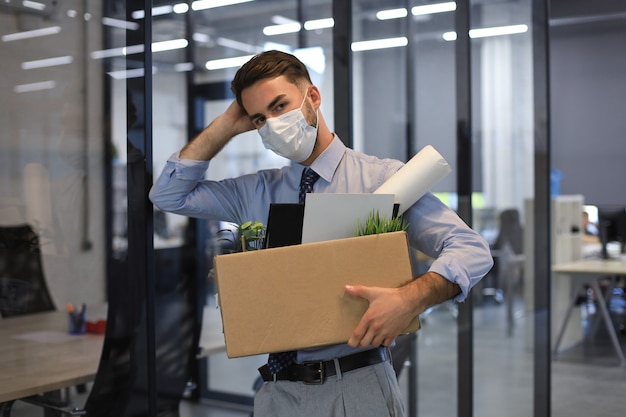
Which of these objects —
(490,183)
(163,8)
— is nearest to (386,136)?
(163,8)

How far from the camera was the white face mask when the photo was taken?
182 cm

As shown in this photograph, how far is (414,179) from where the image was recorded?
67.9 inches

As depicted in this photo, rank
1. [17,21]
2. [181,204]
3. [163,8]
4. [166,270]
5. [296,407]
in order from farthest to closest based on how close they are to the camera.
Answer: [166,270] → [163,8] → [17,21] → [181,204] → [296,407]

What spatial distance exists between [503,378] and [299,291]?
97.0 inches

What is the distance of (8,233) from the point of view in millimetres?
2465

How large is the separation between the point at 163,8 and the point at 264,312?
1586 mm

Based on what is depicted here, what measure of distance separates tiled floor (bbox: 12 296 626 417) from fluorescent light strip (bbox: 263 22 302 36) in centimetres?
184

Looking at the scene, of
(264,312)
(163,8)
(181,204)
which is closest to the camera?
(264,312)

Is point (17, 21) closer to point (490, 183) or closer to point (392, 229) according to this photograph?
point (392, 229)

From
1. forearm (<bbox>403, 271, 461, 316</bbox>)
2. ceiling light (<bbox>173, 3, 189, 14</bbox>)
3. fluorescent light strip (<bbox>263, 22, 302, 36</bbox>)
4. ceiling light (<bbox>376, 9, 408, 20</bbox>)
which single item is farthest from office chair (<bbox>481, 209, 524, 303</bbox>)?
forearm (<bbox>403, 271, 461, 316</bbox>)

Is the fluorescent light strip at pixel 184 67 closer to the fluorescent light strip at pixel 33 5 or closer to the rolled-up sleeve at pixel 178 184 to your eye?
the fluorescent light strip at pixel 33 5

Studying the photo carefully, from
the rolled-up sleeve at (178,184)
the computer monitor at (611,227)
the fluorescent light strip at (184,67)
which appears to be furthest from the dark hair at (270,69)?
the computer monitor at (611,227)

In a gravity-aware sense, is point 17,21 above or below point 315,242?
above

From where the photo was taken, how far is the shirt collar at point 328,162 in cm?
192
